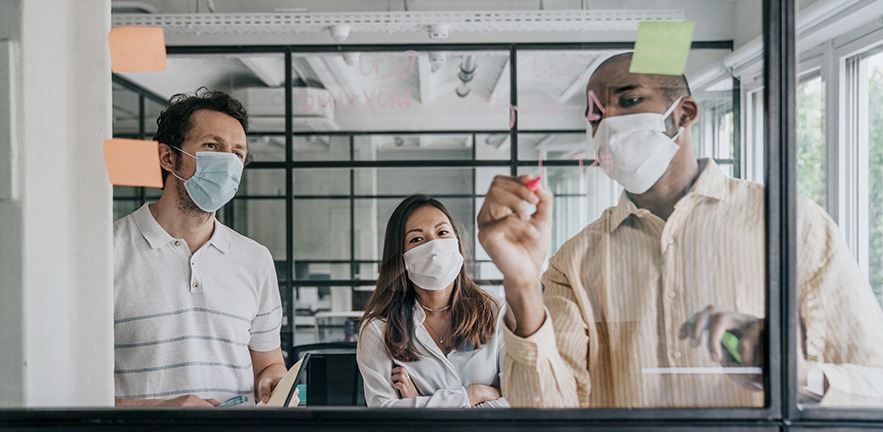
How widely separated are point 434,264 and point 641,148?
57 centimetres

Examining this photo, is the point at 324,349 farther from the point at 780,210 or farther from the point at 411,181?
the point at 780,210

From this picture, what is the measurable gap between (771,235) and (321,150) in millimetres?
1120

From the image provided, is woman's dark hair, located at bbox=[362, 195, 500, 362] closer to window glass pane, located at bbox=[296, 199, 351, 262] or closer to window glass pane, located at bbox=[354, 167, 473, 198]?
window glass pane, located at bbox=[354, 167, 473, 198]

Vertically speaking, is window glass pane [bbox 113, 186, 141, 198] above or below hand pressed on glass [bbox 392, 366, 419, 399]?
above

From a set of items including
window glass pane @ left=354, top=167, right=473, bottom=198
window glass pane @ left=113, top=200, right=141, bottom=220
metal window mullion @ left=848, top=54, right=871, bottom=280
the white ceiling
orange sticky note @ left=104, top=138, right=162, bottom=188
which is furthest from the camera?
metal window mullion @ left=848, top=54, right=871, bottom=280

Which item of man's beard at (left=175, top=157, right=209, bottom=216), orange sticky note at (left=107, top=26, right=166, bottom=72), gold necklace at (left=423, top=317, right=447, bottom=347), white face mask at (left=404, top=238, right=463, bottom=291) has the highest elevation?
orange sticky note at (left=107, top=26, right=166, bottom=72)

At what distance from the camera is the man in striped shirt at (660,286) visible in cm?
123

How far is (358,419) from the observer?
116 cm

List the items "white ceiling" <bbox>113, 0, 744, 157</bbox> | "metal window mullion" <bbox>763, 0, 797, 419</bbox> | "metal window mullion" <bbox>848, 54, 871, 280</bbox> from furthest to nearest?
"metal window mullion" <bbox>848, 54, 871, 280</bbox>, "white ceiling" <bbox>113, 0, 744, 157</bbox>, "metal window mullion" <bbox>763, 0, 797, 419</bbox>

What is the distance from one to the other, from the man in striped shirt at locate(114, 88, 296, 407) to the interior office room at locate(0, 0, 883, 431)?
39 millimetres

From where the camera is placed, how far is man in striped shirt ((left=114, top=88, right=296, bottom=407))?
1399 mm

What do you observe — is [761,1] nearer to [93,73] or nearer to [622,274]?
[622,274]

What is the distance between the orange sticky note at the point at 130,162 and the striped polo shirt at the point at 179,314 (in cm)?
15

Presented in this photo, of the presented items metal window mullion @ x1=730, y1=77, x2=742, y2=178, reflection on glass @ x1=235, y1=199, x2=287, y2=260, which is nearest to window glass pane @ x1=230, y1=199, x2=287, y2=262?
reflection on glass @ x1=235, y1=199, x2=287, y2=260
